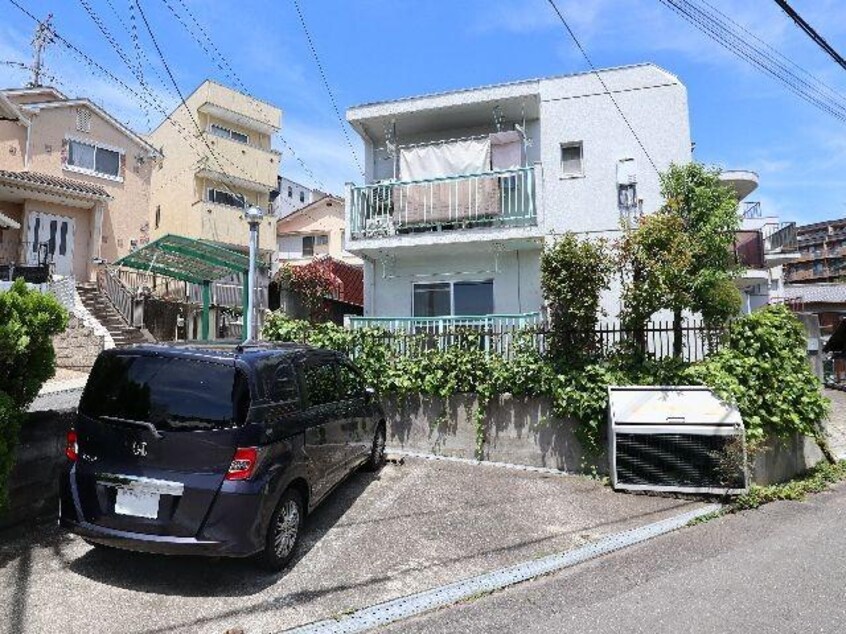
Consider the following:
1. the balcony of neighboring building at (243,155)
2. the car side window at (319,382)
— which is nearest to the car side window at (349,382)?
the car side window at (319,382)

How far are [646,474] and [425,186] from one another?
694 centimetres

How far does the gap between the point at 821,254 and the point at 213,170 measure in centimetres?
8417

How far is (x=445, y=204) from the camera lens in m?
10.6

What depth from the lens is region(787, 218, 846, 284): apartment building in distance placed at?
A: 72.6 meters

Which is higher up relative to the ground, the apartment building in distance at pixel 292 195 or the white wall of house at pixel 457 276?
the apartment building in distance at pixel 292 195

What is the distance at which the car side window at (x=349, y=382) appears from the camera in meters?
5.77

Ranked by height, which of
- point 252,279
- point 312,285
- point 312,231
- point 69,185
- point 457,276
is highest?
point 312,231

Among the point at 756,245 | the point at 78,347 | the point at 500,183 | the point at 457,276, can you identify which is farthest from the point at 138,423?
the point at 756,245

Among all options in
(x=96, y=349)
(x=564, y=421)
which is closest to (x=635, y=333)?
(x=564, y=421)

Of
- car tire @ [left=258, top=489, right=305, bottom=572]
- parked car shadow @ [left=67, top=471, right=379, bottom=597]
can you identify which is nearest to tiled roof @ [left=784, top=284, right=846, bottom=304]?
car tire @ [left=258, top=489, right=305, bottom=572]

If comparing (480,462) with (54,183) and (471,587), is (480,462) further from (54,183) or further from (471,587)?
(54,183)

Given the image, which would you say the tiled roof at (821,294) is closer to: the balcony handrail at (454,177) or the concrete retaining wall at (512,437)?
the balcony handrail at (454,177)

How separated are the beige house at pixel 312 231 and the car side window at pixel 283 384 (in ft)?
82.8

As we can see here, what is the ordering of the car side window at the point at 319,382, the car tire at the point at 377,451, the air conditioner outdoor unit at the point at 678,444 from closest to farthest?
1. the car side window at the point at 319,382
2. the air conditioner outdoor unit at the point at 678,444
3. the car tire at the point at 377,451
